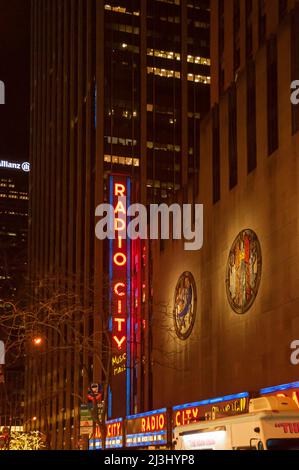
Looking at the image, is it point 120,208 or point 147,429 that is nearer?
point 147,429

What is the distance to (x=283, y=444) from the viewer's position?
40.4ft

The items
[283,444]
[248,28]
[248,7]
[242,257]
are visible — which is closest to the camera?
[283,444]

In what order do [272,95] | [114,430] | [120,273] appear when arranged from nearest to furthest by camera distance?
[272,95]
[114,430]
[120,273]

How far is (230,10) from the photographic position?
64.8 meters

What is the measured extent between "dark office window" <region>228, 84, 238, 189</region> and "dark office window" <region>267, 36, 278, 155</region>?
418cm

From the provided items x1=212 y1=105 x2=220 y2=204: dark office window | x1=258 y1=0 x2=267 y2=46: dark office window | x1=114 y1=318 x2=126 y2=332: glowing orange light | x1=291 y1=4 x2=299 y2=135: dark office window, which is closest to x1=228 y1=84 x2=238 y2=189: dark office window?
x1=212 y1=105 x2=220 y2=204: dark office window

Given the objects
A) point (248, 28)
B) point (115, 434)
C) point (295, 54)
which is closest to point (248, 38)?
point (248, 28)

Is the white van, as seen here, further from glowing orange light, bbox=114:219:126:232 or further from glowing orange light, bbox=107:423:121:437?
glowing orange light, bbox=114:219:126:232

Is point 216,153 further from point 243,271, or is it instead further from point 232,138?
point 243,271

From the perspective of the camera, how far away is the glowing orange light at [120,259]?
5306 centimetres

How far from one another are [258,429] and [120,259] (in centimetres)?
4106

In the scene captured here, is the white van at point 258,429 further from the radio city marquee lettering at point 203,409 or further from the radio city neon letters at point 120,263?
the radio city neon letters at point 120,263
